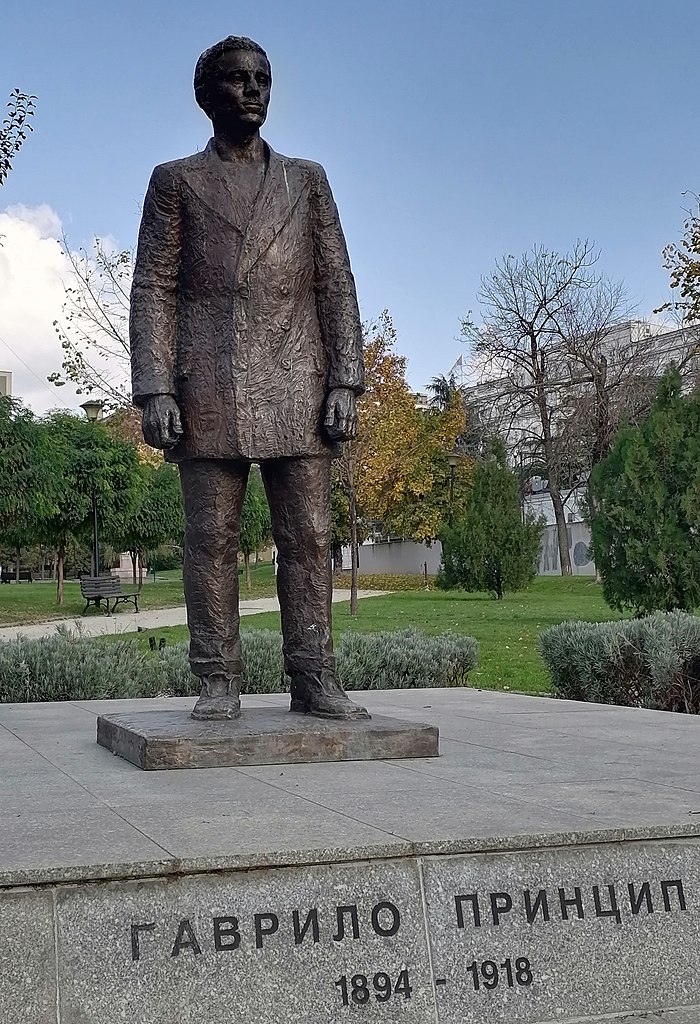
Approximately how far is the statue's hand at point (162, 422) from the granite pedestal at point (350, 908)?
1555 mm

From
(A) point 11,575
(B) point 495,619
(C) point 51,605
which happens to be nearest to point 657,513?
(B) point 495,619

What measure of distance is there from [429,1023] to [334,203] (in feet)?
10.9

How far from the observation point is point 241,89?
15.0ft

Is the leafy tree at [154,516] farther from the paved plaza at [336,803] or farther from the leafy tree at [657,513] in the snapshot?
the paved plaza at [336,803]

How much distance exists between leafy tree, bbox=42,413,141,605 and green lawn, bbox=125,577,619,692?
5.86 meters

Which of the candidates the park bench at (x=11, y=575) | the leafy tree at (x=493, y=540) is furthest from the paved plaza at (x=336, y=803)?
the park bench at (x=11, y=575)

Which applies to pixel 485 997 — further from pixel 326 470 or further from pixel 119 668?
pixel 119 668

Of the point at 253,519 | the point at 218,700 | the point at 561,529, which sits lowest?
the point at 218,700

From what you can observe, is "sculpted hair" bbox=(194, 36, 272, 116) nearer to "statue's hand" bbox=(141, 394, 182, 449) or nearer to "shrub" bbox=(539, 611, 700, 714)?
"statue's hand" bbox=(141, 394, 182, 449)

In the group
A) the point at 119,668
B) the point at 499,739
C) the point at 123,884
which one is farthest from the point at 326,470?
the point at 119,668

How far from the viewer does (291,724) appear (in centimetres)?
438

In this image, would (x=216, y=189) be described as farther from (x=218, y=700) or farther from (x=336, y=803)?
(x=336, y=803)

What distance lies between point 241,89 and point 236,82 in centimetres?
3

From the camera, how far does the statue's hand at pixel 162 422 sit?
4.54m
